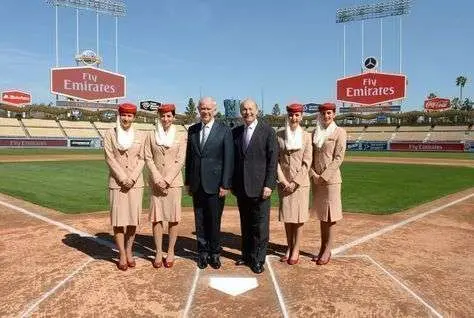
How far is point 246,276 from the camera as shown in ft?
16.4

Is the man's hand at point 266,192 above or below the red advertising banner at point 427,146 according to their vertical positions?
below

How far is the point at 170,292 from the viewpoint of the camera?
14.6 feet

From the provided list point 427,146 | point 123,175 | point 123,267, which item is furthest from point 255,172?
point 427,146

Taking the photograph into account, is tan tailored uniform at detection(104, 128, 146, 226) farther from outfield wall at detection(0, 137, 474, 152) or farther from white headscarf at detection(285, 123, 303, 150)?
outfield wall at detection(0, 137, 474, 152)

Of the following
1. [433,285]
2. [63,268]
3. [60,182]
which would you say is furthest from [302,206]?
[60,182]

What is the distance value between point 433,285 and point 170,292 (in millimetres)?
2900

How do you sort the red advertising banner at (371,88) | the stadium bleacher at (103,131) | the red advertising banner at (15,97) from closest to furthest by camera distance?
the stadium bleacher at (103,131), the red advertising banner at (371,88), the red advertising banner at (15,97)

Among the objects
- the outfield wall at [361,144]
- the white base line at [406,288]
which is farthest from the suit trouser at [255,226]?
the outfield wall at [361,144]

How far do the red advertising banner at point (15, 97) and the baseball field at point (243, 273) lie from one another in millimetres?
56707

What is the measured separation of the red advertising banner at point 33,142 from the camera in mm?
45531

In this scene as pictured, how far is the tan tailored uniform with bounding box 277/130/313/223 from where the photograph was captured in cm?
543

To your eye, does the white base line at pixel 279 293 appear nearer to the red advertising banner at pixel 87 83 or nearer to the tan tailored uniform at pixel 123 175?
the tan tailored uniform at pixel 123 175

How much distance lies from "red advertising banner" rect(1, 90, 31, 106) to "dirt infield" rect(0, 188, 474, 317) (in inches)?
2296

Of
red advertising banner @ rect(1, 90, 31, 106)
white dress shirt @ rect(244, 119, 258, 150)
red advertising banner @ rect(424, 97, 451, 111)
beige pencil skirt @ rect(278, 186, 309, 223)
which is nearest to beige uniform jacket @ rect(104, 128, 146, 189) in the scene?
white dress shirt @ rect(244, 119, 258, 150)
